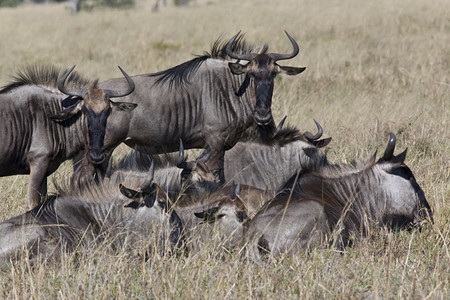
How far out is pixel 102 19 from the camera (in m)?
19.3

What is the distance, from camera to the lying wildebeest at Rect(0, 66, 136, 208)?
595 centimetres

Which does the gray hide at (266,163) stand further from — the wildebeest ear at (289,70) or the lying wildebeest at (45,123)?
the lying wildebeest at (45,123)

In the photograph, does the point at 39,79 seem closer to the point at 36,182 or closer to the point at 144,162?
the point at 36,182

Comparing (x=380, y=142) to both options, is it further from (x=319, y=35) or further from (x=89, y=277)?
(x=319, y=35)

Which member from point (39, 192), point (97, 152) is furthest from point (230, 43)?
point (39, 192)

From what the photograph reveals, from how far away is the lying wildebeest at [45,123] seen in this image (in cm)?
595

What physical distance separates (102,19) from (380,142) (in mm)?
13162

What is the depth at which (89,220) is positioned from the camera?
189 inches

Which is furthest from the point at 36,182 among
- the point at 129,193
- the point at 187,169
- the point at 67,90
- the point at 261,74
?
the point at 261,74

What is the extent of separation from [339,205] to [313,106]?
435cm

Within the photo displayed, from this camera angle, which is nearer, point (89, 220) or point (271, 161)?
point (89, 220)

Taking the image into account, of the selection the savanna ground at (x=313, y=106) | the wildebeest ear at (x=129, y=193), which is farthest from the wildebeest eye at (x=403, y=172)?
the wildebeest ear at (x=129, y=193)

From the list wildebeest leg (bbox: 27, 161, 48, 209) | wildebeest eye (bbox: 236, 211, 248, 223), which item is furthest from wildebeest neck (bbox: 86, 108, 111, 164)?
wildebeest eye (bbox: 236, 211, 248, 223)

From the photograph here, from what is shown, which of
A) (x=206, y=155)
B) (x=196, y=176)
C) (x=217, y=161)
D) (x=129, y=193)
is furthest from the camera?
(x=217, y=161)
